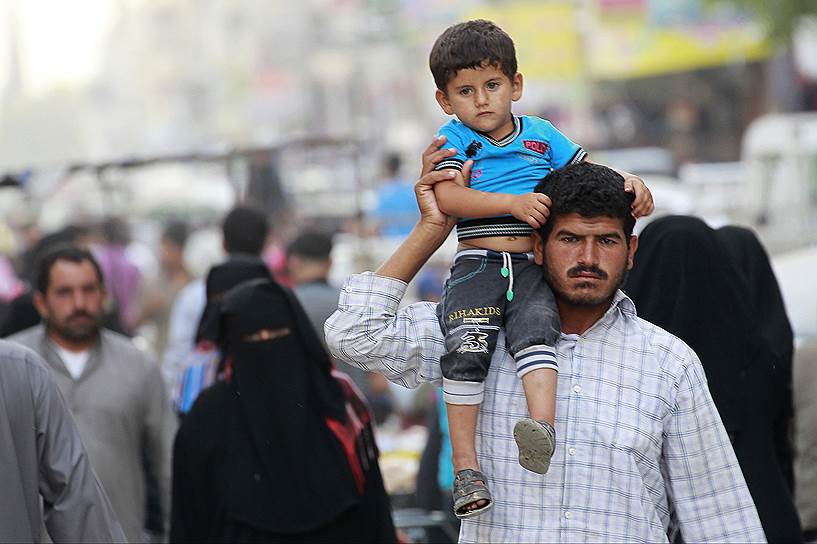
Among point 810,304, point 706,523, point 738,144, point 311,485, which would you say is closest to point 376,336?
point 706,523

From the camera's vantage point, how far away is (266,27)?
172 feet

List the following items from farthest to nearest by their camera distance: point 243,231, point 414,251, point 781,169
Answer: point 781,169, point 243,231, point 414,251

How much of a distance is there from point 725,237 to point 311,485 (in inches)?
64.6

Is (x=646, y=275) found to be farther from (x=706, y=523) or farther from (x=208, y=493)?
(x=208, y=493)

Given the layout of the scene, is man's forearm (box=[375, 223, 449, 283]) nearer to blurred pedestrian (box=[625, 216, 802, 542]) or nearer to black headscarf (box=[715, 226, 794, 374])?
blurred pedestrian (box=[625, 216, 802, 542])

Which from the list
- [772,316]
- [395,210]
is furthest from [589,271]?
[395,210]

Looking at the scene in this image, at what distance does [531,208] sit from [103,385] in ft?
9.45

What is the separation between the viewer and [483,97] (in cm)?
327

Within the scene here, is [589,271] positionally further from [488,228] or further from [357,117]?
[357,117]

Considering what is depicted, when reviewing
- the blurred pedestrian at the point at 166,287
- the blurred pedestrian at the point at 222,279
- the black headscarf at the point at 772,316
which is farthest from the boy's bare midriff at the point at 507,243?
the blurred pedestrian at the point at 166,287

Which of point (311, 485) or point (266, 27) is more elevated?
point (266, 27)

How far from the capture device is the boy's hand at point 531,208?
3172 mm

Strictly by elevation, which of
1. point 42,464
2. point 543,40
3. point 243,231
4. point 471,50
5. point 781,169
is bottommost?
point 42,464

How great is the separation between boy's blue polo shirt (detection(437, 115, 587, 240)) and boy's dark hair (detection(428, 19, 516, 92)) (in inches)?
5.6
